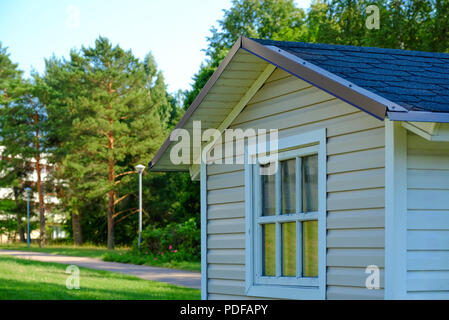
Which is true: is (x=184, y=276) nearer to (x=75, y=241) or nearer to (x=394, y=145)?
(x=394, y=145)

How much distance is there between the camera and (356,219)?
5309mm

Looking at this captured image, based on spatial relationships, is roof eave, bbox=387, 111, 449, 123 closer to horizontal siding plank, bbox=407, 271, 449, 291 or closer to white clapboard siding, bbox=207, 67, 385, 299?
white clapboard siding, bbox=207, 67, 385, 299

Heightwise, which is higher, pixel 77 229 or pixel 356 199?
pixel 356 199

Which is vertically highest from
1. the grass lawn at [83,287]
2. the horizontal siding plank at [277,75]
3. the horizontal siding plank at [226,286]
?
the horizontal siding plank at [277,75]

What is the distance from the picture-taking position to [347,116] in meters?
5.49

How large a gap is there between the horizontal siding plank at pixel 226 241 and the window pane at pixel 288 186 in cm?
81

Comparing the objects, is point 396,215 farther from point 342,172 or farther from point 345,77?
point 345,77

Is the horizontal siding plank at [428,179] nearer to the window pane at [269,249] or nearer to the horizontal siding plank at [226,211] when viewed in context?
the window pane at [269,249]

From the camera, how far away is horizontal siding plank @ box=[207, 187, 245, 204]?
276 inches

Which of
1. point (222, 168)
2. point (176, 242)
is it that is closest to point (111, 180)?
point (176, 242)

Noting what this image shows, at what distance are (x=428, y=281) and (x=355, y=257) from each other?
0.65 meters

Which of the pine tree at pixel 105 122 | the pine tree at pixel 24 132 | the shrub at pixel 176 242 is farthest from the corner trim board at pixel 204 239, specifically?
the pine tree at pixel 24 132

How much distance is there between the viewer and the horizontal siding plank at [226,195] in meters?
7.02

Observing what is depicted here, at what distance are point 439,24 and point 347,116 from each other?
2510 centimetres
